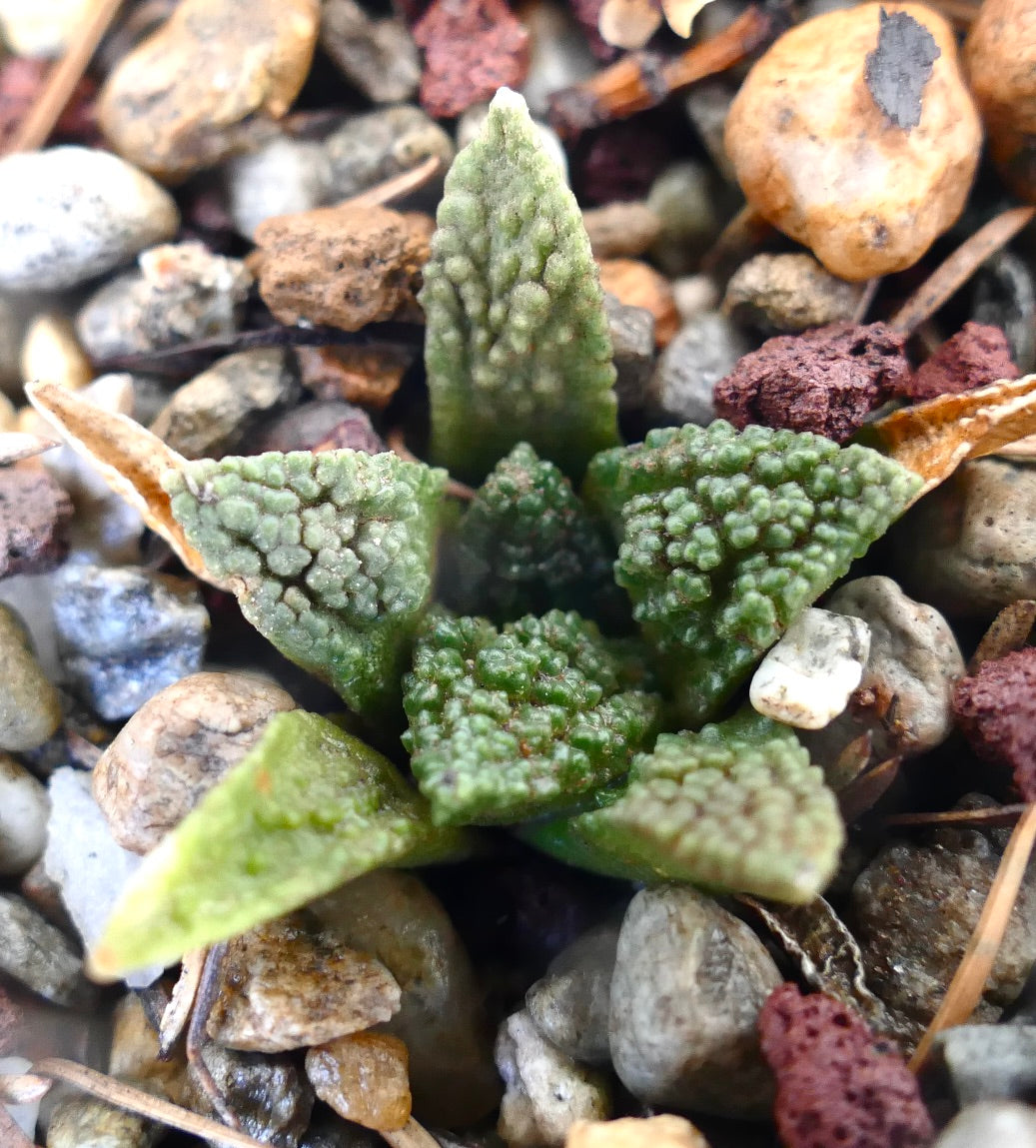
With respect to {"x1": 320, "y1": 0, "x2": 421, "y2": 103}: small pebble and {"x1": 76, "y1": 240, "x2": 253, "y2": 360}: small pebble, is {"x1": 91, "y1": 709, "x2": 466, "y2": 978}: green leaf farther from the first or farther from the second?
{"x1": 320, "y1": 0, "x2": 421, "y2": 103}: small pebble

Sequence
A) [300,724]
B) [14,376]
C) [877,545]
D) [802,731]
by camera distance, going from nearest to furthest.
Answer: [300,724] < [802,731] < [877,545] < [14,376]

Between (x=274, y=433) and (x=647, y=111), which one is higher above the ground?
(x=647, y=111)

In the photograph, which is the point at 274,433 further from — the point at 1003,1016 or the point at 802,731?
the point at 1003,1016

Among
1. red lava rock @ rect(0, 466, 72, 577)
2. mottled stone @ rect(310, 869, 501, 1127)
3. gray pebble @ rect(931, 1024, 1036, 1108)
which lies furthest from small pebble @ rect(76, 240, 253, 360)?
gray pebble @ rect(931, 1024, 1036, 1108)

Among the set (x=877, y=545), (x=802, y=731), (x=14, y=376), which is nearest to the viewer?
(x=802, y=731)

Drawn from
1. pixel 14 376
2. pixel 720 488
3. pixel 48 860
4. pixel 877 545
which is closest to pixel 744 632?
pixel 720 488

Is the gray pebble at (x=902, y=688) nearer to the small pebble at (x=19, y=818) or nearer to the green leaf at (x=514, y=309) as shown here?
the green leaf at (x=514, y=309)
